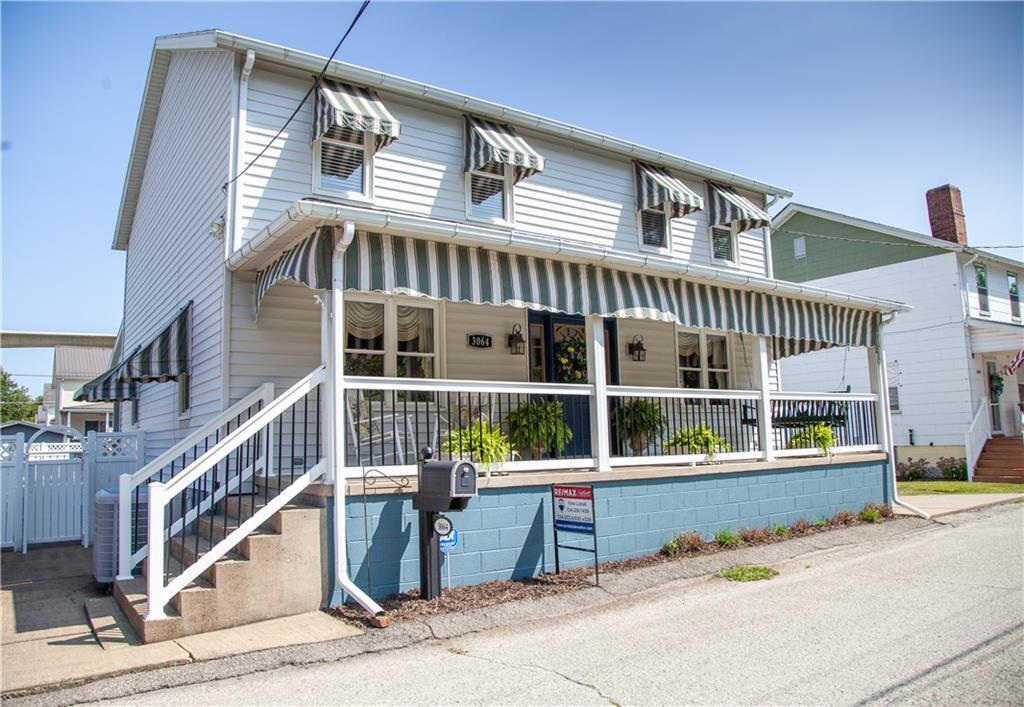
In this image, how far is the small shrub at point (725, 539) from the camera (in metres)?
9.41

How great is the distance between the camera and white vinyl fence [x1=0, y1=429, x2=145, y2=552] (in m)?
10.6

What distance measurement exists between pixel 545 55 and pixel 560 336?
14.9 feet

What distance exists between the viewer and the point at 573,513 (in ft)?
25.3

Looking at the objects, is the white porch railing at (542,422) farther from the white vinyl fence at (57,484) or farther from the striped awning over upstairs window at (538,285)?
the white vinyl fence at (57,484)

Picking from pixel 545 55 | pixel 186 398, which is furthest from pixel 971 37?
pixel 186 398

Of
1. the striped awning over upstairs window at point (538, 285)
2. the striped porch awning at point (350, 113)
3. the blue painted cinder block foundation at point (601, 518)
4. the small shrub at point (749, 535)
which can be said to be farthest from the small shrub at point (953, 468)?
the striped porch awning at point (350, 113)

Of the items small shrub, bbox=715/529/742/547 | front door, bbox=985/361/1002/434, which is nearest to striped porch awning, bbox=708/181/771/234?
small shrub, bbox=715/529/742/547

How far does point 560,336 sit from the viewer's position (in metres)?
12.0

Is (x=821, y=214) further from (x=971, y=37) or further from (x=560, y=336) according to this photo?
(x=560, y=336)

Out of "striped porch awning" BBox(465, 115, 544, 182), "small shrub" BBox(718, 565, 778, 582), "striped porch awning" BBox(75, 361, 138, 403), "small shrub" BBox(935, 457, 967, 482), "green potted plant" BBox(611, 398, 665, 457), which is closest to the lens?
"small shrub" BBox(718, 565, 778, 582)

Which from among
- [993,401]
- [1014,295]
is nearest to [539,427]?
[993,401]

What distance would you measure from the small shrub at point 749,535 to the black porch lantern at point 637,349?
12.4 feet

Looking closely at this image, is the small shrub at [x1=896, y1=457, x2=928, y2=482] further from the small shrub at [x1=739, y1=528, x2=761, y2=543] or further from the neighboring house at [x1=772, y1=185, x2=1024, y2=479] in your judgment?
the small shrub at [x1=739, y1=528, x2=761, y2=543]

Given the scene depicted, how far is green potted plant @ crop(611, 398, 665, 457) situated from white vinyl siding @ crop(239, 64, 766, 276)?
271 centimetres
